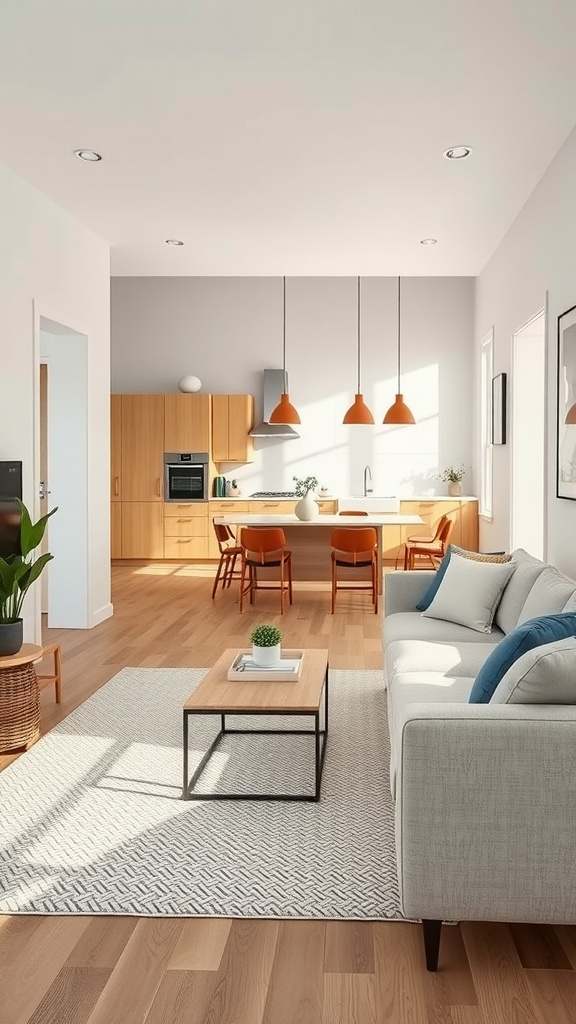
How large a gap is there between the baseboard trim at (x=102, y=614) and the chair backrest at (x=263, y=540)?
1.26 metres

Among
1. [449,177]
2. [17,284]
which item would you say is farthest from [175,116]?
[449,177]

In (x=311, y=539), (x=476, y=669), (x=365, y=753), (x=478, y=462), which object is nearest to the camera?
(x=476, y=669)

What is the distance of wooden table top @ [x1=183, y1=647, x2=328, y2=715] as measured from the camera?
320 cm

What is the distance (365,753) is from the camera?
378 centimetres

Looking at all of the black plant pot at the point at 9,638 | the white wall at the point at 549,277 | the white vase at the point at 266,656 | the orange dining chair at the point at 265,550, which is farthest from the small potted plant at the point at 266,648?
the orange dining chair at the point at 265,550

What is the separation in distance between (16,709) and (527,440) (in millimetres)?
4589

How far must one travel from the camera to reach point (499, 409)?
7.56 metres

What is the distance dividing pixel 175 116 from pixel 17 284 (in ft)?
4.78

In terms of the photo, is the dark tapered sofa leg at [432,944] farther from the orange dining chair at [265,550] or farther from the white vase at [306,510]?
the white vase at [306,510]

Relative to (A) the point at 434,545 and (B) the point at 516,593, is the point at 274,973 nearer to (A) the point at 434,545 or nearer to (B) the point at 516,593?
(B) the point at 516,593

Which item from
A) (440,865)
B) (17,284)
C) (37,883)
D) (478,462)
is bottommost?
(37,883)

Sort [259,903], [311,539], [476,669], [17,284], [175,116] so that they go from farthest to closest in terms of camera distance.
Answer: [311,539], [17,284], [175,116], [476,669], [259,903]

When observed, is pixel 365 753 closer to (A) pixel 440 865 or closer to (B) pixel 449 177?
(A) pixel 440 865

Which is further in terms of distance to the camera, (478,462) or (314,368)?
(314,368)
